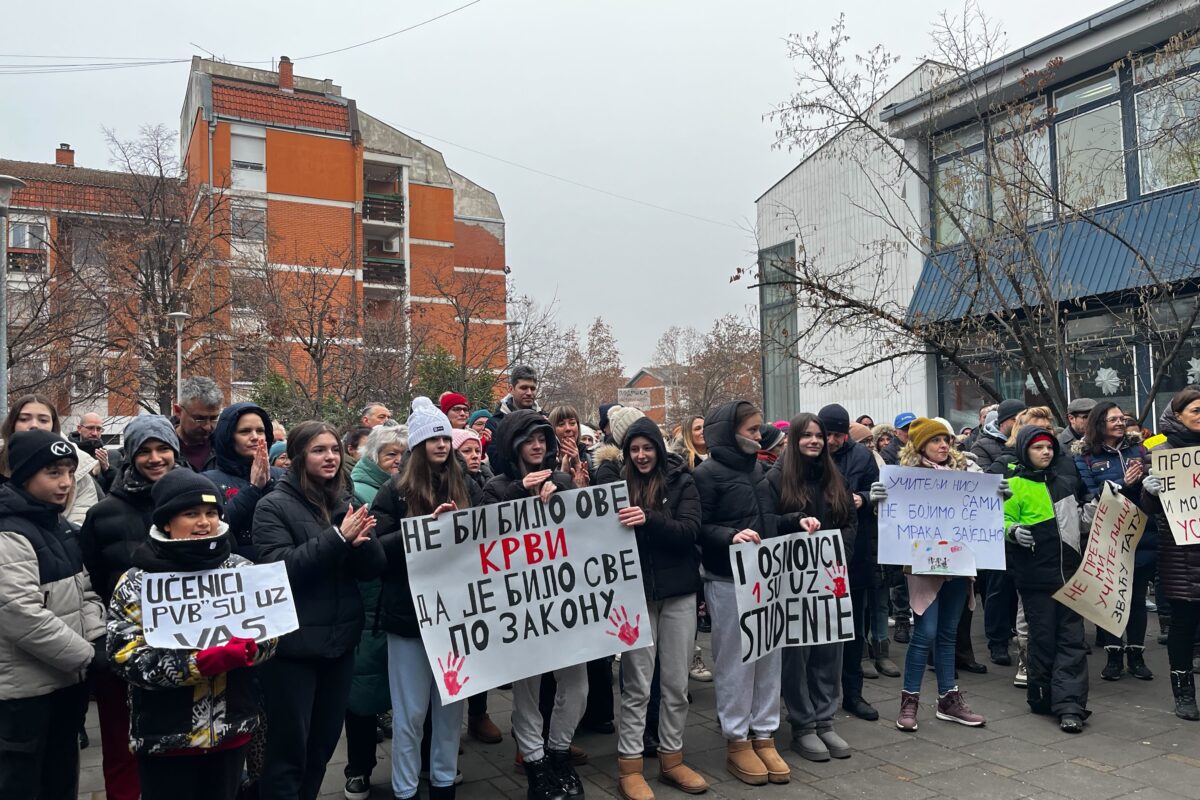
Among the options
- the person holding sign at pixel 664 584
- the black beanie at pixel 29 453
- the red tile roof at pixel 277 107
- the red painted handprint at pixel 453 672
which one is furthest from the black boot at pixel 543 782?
the red tile roof at pixel 277 107

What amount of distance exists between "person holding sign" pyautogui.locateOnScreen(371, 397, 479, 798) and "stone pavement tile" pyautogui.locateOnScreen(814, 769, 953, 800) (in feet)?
Answer: 7.04

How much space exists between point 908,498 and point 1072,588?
50.2 inches

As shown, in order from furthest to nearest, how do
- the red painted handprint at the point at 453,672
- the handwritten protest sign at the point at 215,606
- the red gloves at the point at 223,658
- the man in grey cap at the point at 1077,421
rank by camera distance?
the man in grey cap at the point at 1077,421
the red painted handprint at the point at 453,672
the handwritten protest sign at the point at 215,606
the red gloves at the point at 223,658

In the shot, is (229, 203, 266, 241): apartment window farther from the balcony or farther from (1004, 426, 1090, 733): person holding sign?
(1004, 426, 1090, 733): person holding sign

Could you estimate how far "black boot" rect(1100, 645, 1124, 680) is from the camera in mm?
6949

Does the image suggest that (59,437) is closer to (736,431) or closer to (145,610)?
(145,610)

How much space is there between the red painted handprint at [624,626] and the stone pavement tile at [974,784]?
6.07 ft

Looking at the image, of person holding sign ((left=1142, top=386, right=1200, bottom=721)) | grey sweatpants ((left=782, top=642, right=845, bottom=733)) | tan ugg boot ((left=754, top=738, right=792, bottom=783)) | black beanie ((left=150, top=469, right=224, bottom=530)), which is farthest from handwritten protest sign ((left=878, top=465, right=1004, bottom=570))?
black beanie ((left=150, top=469, right=224, bottom=530))

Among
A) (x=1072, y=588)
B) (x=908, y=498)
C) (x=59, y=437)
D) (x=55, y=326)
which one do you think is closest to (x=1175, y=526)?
(x=1072, y=588)

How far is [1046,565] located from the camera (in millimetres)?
6059

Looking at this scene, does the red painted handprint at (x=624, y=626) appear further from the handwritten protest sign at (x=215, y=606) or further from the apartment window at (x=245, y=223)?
the apartment window at (x=245, y=223)

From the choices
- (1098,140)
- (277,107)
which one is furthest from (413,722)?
(277,107)

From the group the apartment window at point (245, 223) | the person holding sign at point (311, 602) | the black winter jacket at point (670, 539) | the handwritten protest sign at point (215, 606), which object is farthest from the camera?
the apartment window at point (245, 223)

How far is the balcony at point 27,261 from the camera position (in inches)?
888
